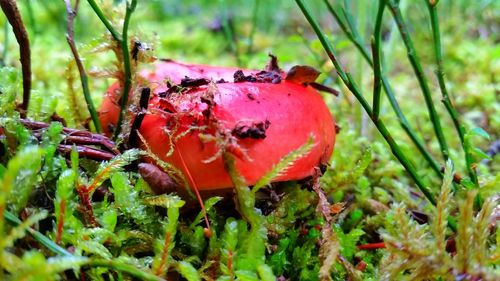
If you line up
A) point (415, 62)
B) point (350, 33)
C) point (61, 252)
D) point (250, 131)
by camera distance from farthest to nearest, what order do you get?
point (350, 33), point (415, 62), point (250, 131), point (61, 252)

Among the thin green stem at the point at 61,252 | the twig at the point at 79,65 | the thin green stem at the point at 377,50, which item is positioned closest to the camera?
the thin green stem at the point at 61,252

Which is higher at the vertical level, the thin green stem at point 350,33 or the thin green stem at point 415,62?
the thin green stem at point 350,33

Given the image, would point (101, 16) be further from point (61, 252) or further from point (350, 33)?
point (350, 33)

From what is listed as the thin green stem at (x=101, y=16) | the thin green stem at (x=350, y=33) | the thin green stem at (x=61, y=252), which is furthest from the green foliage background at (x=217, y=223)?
the thin green stem at (x=350, y=33)

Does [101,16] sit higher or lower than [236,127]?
higher

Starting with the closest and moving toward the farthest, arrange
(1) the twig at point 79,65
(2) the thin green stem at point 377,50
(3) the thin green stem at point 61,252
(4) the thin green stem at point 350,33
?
(3) the thin green stem at point 61,252, (2) the thin green stem at point 377,50, (1) the twig at point 79,65, (4) the thin green stem at point 350,33

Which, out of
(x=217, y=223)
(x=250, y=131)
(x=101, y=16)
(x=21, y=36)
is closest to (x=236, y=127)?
(x=250, y=131)

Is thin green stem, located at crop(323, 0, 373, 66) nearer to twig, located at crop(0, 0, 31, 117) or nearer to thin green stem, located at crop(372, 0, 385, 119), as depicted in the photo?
thin green stem, located at crop(372, 0, 385, 119)

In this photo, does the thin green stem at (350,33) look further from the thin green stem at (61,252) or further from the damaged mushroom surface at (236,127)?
the thin green stem at (61,252)
